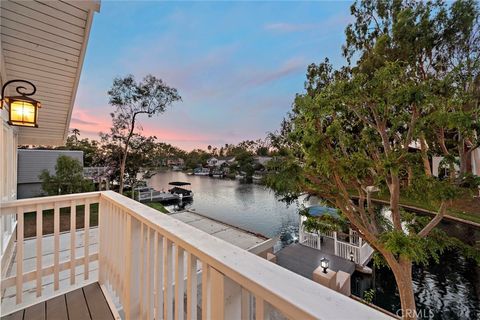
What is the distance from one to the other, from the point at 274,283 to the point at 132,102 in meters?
14.0

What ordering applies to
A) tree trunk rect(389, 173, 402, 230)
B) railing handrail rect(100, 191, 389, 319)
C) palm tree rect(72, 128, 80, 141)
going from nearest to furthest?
railing handrail rect(100, 191, 389, 319) < tree trunk rect(389, 173, 402, 230) < palm tree rect(72, 128, 80, 141)

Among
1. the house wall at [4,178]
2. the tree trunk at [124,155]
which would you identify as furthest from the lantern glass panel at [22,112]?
the tree trunk at [124,155]

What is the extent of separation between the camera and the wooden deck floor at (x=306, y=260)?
690 cm

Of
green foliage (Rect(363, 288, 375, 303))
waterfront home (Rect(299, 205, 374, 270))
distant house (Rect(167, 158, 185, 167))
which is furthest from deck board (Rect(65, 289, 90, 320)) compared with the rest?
distant house (Rect(167, 158, 185, 167))

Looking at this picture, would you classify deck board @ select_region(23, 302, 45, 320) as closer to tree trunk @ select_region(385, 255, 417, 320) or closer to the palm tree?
tree trunk @ select_region(385, 255, 417, 320)

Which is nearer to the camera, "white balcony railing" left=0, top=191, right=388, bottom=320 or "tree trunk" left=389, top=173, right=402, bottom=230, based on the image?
"white balcony railing" left=0, top=191, right=388, bottom=320

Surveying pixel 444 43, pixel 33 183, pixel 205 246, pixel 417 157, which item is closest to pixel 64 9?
pixel 205 246

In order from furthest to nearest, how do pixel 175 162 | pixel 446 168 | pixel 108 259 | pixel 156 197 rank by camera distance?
pixel 175 162 → pixel 156 197 → pixel 446 168 → pixel 108 259

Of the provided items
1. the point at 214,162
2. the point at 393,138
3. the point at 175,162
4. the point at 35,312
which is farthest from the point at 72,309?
the point at 214,162

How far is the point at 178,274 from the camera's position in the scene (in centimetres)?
103

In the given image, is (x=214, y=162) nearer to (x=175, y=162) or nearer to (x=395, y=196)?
(x=175, y=162)

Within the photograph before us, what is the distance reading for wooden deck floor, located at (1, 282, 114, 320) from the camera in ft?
5.91

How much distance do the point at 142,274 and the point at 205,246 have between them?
746 mm

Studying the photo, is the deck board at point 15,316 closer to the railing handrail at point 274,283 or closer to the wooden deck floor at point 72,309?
the wooden deck floor at point 72,309
